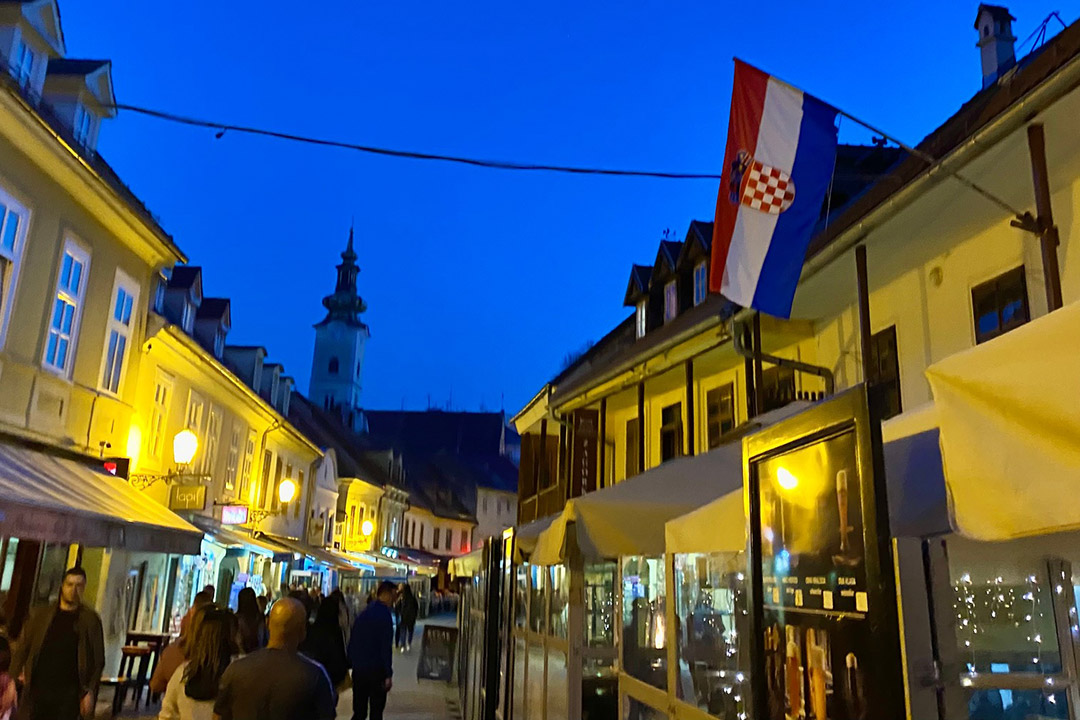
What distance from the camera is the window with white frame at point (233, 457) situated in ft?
74.5

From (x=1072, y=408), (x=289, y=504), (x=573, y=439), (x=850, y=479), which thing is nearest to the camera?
(x=1072, y=408)

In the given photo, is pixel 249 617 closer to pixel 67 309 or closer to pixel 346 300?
pixel 67 309

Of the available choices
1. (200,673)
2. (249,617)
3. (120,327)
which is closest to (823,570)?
(200,673)

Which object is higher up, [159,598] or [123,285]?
[123,285]

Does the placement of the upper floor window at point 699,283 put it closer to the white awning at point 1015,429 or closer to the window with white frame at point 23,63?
the window with white frame at point 23,63

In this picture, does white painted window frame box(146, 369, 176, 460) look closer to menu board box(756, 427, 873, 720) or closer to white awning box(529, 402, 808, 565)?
white awning box(529, 402, 808, 565)

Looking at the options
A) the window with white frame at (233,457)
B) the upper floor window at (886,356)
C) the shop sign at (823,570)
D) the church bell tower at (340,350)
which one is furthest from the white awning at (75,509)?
the church bell tower at (340,350)

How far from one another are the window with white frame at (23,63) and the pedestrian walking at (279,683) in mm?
10345

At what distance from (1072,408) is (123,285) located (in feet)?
48.1

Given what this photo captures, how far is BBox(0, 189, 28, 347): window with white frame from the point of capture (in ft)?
34.7

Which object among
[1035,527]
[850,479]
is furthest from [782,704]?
[1035,527]

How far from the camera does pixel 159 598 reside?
60.2ft

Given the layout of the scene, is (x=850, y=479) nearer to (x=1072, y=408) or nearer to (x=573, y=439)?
(x=1072, y=408)

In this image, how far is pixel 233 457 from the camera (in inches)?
914
